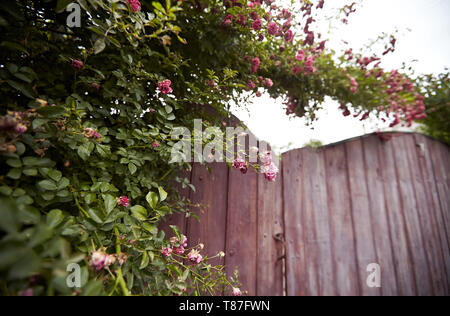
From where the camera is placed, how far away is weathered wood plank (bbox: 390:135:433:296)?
5.54 feet

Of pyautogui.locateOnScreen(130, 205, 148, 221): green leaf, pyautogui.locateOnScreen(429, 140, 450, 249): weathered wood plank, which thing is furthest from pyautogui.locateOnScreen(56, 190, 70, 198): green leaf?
pyautogui.locateOnScreen(429, 140, 450, 249): weathered wood plank

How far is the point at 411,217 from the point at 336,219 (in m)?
0.84

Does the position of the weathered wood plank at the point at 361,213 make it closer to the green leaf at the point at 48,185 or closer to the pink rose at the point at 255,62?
the pink rose at the point at 255,62

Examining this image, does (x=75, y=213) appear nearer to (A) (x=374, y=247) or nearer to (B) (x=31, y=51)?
(B) (x=31, y=51)

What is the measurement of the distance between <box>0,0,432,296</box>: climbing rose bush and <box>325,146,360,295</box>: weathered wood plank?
0.79 m

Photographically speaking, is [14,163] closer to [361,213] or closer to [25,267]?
[25,267]

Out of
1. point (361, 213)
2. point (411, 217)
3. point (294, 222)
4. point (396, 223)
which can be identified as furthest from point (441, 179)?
point (294, 222)

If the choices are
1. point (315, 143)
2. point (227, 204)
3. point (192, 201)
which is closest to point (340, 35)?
point (315, 143)

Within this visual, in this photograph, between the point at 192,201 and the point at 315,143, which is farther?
the point at 315,143

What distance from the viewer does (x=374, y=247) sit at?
1.59 meters

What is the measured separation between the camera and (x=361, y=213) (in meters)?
→ 1.62

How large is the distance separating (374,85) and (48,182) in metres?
1.96

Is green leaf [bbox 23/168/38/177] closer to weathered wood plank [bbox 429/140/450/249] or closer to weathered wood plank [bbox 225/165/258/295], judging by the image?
weathered wood plank [bbox 225/165/258/295]

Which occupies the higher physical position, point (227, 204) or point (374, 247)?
point (227, 204)
